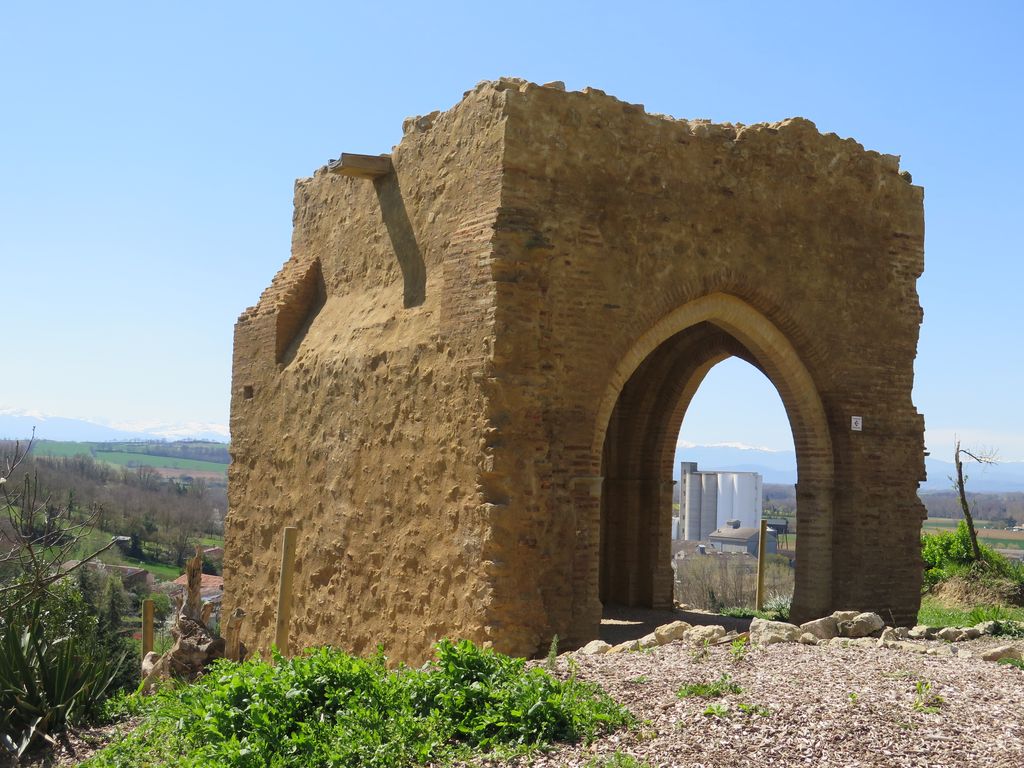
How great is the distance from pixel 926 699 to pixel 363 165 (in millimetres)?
8326

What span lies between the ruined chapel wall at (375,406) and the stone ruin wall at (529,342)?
37 mm

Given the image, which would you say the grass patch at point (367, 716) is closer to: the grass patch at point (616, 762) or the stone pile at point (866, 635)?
the grass patch at point (616, 762)

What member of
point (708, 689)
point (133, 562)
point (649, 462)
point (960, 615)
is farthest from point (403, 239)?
point (133, 562)

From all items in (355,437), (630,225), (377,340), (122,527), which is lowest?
(122,527)

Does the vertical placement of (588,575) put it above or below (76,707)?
above

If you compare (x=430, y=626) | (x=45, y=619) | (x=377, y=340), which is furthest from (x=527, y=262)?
(x=45, y=619)

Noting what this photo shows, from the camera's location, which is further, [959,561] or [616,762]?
[959,561]

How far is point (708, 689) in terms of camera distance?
6641 millimetres

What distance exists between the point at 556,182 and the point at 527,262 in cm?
88

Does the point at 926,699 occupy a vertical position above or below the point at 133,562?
above

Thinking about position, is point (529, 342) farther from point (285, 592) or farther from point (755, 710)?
point (755, 710)

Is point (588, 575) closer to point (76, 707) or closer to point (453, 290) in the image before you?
point (453, 290)

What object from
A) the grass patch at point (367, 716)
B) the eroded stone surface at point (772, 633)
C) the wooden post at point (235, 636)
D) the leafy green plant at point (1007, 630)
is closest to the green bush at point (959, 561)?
the leafy green plant at point (1007, 630)

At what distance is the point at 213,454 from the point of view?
193 meters
